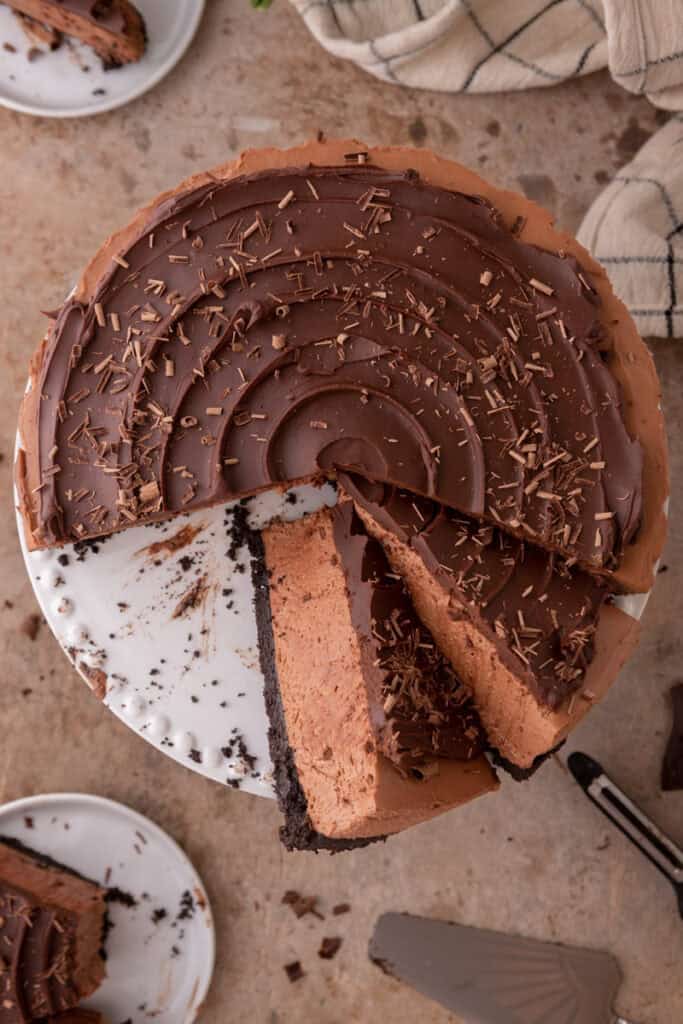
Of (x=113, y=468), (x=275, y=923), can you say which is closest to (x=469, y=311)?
(x=113, y=468)

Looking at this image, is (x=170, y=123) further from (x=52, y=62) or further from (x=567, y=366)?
(x=567, y=366)

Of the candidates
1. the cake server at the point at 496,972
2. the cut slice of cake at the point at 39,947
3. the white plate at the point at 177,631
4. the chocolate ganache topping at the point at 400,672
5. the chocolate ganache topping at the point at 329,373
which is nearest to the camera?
the chocolate ganache topping at the point at 329,373

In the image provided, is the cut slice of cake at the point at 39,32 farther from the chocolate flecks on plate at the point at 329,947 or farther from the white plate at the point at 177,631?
the chocolate flecks on plate at the point at 329,947

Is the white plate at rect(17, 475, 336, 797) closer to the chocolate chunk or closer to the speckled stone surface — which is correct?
the speckled stone surface

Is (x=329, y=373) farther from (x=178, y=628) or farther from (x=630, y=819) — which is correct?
(x=630, y=819)

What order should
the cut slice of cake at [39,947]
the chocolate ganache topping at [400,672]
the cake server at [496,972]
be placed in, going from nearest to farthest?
the chocolate ganache topping at [400,672] → the cut slice of cake at [39,947] → the cake server at [496,972]

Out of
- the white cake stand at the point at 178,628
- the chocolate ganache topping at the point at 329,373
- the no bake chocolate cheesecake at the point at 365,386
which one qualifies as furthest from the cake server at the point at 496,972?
the chocolate ganache topping at the point at 329,373
